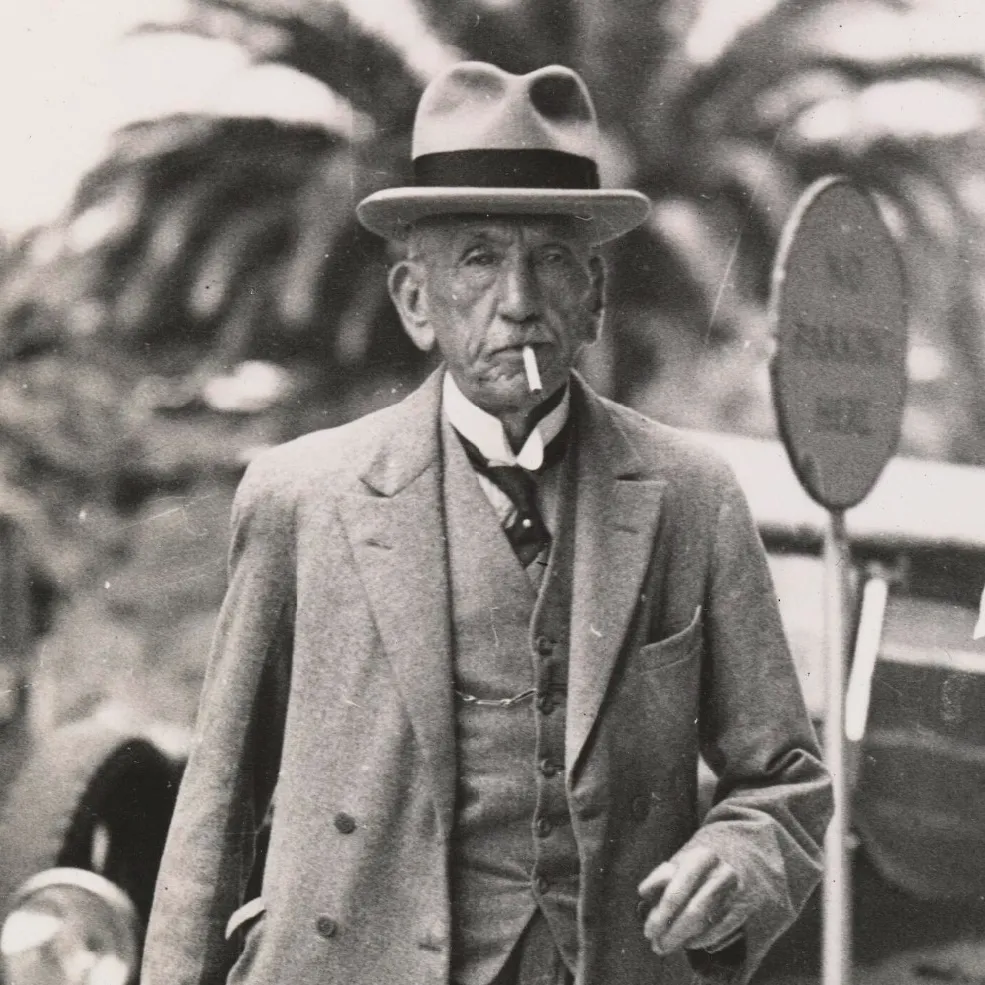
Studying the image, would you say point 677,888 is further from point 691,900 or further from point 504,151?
point 504,151

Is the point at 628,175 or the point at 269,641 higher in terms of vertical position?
the point at 628,175

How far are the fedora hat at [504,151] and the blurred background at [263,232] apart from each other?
2.40ft

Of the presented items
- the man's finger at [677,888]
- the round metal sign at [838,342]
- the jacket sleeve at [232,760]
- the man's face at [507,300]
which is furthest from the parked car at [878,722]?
the man's finger at [677,888]

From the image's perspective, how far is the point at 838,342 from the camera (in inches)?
122

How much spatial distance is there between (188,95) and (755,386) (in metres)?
1.29

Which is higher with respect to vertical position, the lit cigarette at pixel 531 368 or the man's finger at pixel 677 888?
the lit cigarette at pixel 531 368

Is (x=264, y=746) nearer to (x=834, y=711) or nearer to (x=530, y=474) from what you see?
(x=530, y=474)

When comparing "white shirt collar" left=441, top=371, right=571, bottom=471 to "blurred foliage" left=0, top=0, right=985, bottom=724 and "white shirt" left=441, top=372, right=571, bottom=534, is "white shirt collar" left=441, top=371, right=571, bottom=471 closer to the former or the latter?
"white shirt" left=441, top=372, right=571, bottom=534

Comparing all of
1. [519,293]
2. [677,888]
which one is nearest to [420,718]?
[677,888]

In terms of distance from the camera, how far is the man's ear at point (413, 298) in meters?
2.53

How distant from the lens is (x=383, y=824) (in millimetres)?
2334

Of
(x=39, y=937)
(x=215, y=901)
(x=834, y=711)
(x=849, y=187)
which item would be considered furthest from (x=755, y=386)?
(x=39, y=937)

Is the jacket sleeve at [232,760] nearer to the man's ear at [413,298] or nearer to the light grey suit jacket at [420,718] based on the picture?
the light grey suit jacket at [420,718]

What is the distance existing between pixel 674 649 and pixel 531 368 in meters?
0.47
